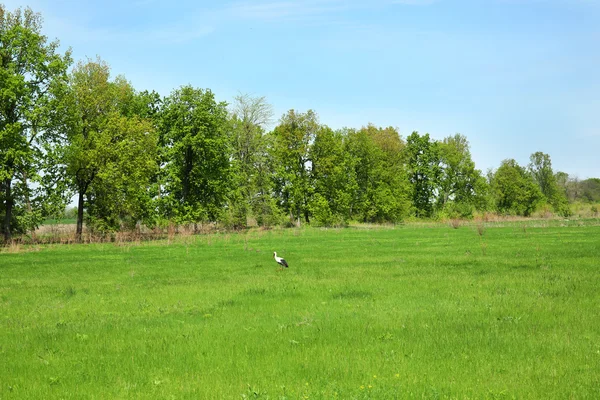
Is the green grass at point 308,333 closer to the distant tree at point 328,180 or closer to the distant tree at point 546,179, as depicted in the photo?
the distant tree at point 328,180

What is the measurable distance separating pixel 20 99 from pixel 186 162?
80.0 ft

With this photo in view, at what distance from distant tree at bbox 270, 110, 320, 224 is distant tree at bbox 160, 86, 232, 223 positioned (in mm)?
12099

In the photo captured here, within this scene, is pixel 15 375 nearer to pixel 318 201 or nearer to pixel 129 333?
pixel 129 333

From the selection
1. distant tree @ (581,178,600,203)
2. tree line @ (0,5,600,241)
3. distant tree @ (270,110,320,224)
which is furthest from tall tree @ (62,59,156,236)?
distant tree @ (581,178,600,203)

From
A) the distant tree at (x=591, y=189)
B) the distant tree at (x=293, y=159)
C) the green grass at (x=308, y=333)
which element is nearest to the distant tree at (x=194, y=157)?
the distant tree at (x=293, y=159)

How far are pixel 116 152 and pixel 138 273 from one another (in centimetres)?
3010

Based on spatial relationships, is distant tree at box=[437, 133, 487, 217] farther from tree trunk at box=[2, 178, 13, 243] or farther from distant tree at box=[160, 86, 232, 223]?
tree trunk at box=[2, 178, 13, 243]

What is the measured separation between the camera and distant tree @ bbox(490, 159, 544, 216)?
11169 centimetres

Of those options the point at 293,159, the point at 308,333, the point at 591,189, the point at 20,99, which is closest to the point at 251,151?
the point at 293,159

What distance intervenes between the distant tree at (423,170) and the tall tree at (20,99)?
72637mm

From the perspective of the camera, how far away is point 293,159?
79.2 meters

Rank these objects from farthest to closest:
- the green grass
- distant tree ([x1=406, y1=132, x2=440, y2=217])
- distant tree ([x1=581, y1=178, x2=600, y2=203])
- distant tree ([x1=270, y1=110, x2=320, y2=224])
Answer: distant tree ([x1=581, y1=178, x2=600, y2=203]), distant tree ([x1=406, y1=132, x2=440, y2=217]), distant tree ([x1=270, y1=110, x2=320, y2=224]), the green grass

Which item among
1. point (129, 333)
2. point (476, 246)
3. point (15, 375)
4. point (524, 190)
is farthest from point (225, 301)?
point (524, 190)

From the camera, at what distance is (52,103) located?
1885 inches
